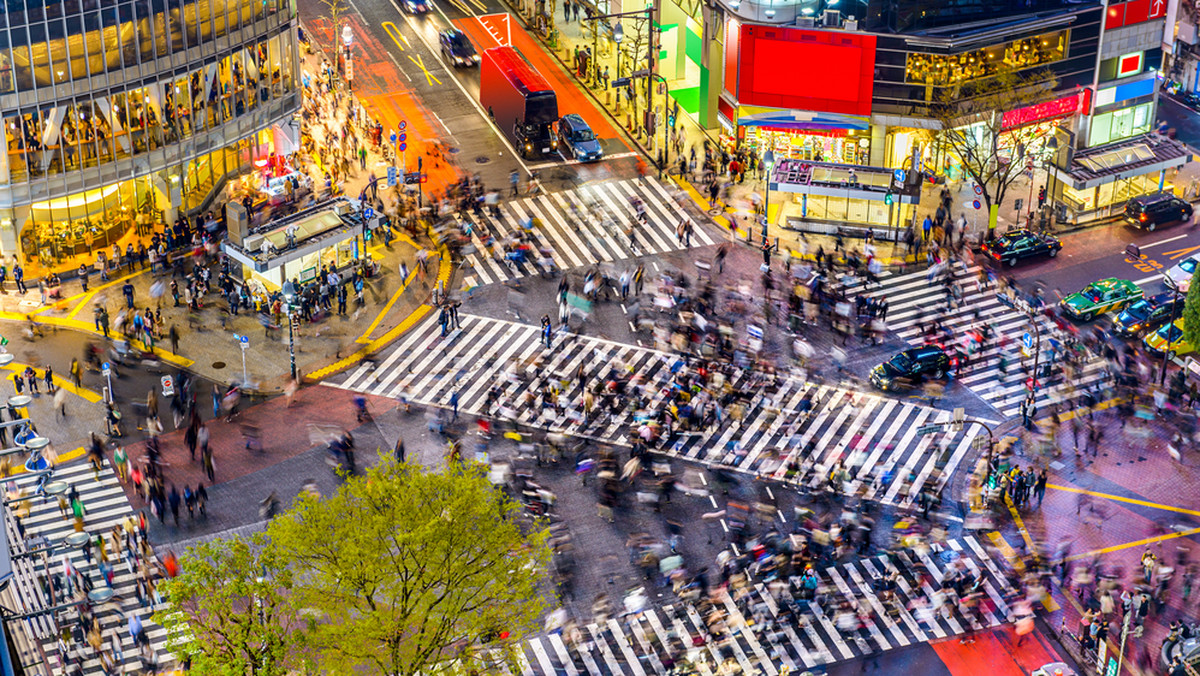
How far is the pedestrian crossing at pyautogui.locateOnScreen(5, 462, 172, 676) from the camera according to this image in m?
63.0

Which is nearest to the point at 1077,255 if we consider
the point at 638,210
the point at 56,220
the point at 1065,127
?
the point at 1065,127

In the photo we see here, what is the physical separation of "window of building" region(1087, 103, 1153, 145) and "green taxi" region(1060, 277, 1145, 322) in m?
17.1

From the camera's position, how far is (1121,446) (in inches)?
2970

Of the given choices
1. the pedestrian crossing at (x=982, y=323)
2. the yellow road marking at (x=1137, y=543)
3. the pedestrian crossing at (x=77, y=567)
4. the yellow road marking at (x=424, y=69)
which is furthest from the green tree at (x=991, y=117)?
the pedestrian crossing at (x=77, y=567)

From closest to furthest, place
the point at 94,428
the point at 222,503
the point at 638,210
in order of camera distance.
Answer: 1. the point at 222,503
2. the point at 94,428
3. the point at 638,210

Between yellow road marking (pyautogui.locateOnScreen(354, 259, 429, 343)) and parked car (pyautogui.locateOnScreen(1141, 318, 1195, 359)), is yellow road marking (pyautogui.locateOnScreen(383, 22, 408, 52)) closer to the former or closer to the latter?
yellow road marking (pyautogui.locateOnScreen(354, 259, 429, 343))

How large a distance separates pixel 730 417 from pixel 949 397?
1157 centimetres

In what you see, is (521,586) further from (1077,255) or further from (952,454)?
(1077,255)

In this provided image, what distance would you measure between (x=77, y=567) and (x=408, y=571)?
914 inches

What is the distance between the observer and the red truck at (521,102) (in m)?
105

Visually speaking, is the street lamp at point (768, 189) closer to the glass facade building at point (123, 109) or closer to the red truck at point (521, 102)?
the red truck at point (521, 102)

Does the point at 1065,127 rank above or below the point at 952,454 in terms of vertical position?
above

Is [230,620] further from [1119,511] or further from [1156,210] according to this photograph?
[1156,210]

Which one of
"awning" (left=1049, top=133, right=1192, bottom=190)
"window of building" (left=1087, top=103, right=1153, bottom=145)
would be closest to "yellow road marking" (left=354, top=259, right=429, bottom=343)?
"awning" (left=1049, top=133, right=1192, bottom=190)
